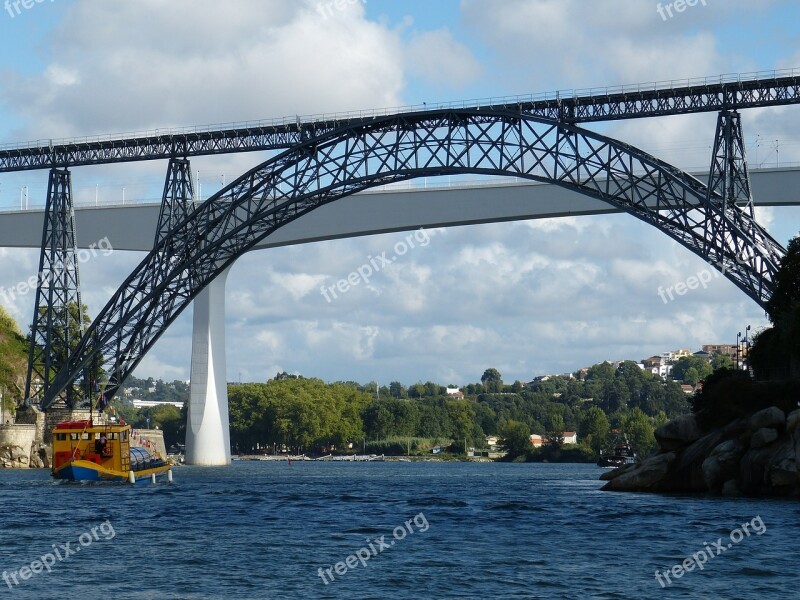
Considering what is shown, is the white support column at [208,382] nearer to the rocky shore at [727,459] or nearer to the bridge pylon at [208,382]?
the bridge pylon at [208,382]

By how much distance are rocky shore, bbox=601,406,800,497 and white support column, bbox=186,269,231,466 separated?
3376 cm

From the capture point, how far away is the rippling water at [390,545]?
26703mm

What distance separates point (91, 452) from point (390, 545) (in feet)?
91.2

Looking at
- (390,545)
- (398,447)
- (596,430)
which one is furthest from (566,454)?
(390,545)

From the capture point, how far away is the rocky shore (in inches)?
1775

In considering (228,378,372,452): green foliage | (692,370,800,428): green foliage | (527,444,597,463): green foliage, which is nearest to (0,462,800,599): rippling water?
(692,370,800,428): green foliage

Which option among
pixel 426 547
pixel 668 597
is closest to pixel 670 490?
pixel 426 547

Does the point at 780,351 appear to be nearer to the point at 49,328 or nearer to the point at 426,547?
the point at 426,547

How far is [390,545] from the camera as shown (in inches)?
1334

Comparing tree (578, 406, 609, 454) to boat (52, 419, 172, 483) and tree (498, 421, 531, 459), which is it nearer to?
tree (498, 421, 531, 459)

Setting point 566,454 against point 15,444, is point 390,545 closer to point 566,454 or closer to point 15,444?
point 15,444

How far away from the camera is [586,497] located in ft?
170

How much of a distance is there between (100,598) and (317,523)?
15.3m

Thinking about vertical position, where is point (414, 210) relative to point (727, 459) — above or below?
above
